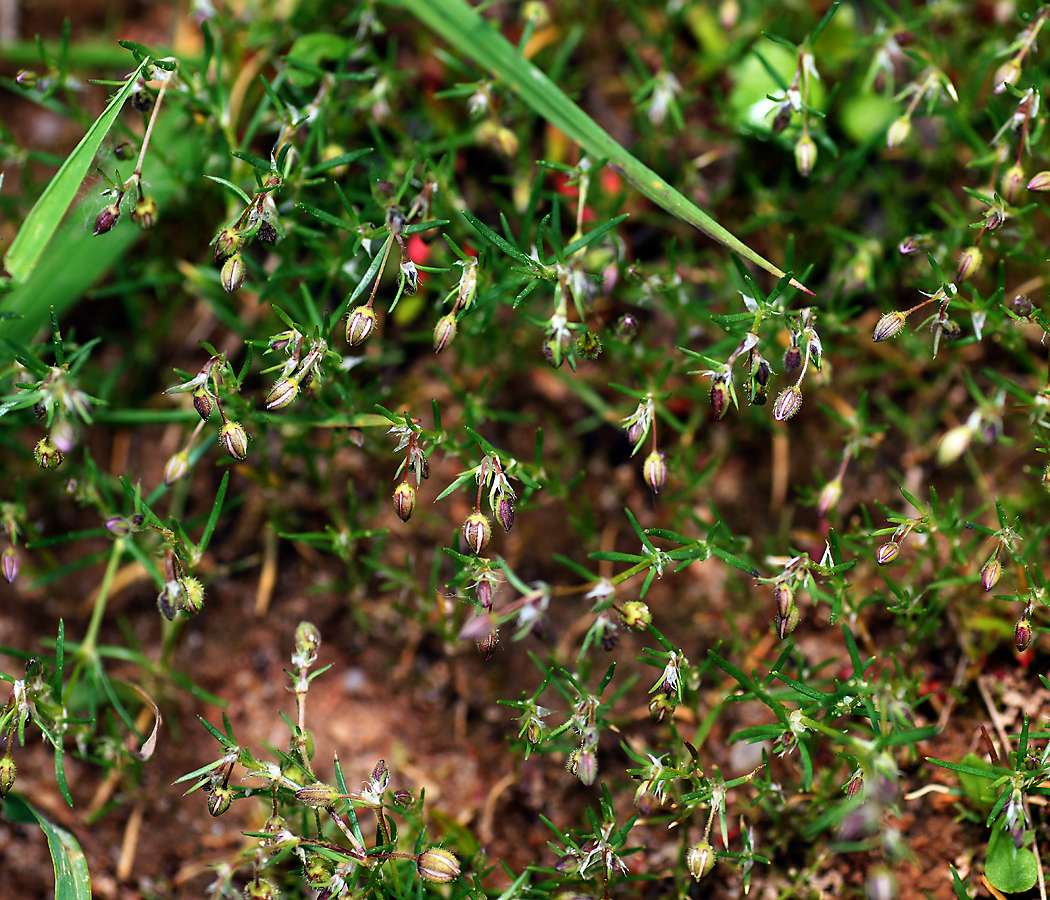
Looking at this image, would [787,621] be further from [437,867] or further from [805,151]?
[805,151]

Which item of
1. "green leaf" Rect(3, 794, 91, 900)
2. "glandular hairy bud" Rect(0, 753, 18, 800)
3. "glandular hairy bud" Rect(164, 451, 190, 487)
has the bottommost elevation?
"green leaf" Rect(3, 794, 91, 900)

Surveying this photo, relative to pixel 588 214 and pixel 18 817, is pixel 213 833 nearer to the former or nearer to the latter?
pixel 18 817

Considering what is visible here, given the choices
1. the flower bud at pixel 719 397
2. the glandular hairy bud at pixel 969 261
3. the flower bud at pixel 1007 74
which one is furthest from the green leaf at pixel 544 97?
the flower bud at pixel 1007 74

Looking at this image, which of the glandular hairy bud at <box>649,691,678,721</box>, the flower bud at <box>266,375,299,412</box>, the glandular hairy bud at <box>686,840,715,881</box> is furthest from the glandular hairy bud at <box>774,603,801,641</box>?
the flower bud at <box>266,375,299,412</box>

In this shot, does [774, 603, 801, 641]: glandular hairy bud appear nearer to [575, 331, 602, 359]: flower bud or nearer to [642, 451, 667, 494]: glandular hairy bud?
[642, 451, 667, 494]: glandular hairy bud

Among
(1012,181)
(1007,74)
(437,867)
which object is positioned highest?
(1007,74)

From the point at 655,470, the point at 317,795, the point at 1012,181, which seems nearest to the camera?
the point at 317,795

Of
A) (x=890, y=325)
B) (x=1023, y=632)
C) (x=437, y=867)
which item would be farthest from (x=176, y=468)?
(x=1023, y=632)
